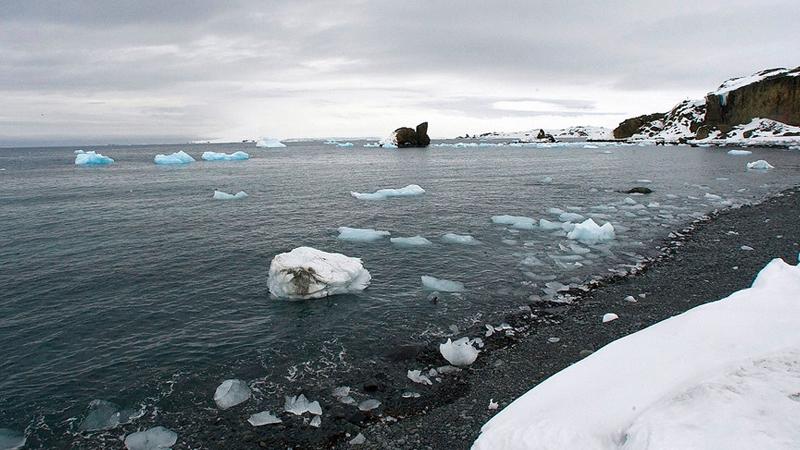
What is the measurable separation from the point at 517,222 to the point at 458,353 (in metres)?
14.7

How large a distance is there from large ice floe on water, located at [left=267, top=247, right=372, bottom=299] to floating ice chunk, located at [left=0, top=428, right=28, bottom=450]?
6879 millimetres

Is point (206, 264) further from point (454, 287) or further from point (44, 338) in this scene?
point (454, 287)

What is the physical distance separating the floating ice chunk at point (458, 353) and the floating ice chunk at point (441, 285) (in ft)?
13.6

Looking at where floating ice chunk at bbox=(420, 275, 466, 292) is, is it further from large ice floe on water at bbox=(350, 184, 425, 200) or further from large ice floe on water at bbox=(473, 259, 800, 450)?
large ice floe on water at bbox=(350, 184, 425, 200)

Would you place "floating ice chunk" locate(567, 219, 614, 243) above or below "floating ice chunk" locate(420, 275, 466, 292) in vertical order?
above

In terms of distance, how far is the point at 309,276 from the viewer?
13508 millimetres

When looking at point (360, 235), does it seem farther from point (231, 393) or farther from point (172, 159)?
point (172, 159)

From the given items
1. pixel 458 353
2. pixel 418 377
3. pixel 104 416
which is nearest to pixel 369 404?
pixel 418 377

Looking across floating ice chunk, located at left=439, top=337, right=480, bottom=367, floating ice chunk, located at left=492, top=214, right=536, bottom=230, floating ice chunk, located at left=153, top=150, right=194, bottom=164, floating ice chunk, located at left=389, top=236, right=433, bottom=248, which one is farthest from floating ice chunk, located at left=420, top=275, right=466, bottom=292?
floating ice chunk, located at left=153, top=150, right=194, bottom=164

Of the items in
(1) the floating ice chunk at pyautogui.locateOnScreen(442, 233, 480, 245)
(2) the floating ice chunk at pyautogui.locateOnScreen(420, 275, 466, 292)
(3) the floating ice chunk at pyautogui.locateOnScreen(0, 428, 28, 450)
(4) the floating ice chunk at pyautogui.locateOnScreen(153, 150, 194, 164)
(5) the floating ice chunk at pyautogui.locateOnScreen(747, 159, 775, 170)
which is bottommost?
(3) the floating ice chunk at pyautogui.locateOnScreen(0, 428, 28, 450)

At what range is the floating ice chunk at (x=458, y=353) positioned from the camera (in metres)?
9.78

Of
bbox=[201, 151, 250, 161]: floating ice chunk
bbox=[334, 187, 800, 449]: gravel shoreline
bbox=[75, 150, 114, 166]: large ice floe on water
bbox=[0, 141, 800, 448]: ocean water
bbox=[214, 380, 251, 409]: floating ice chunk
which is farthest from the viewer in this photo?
bbox=[201, 151, 250, 161]: floating ice chunk

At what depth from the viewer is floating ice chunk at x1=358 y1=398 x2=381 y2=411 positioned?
8289mm

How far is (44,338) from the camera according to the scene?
443 inches
